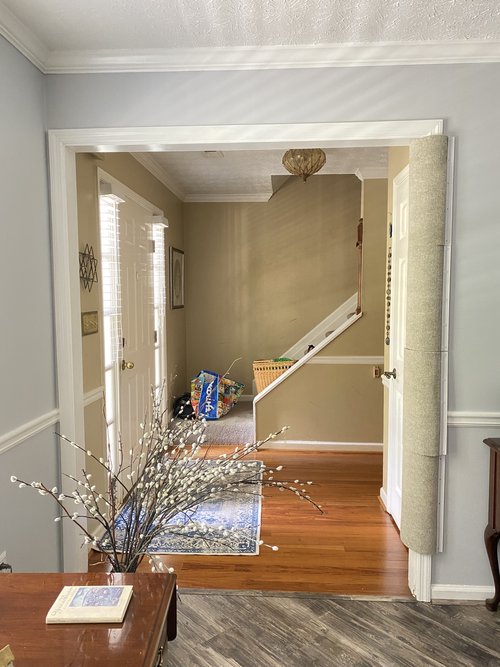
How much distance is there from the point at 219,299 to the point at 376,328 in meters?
2.58

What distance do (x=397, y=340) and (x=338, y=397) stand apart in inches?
62.7

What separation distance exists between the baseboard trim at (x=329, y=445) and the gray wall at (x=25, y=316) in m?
2.56

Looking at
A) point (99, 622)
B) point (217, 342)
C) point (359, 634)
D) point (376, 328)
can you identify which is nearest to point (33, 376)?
point (99, 622)

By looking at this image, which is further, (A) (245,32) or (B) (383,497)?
(B) (383,497)

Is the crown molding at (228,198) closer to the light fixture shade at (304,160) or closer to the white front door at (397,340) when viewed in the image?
the light fixture shade at (304,160)

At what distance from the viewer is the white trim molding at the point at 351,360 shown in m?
4.53

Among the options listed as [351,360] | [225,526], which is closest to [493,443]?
[225,526]

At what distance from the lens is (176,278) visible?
5812 mm

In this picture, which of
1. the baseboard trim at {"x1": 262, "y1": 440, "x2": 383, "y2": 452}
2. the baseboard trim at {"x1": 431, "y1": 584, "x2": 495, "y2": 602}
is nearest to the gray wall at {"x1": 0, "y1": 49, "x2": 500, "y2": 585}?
the baseboard trim at {"x1": 431, "y1": 584, "x2": 495, "y2": 602}

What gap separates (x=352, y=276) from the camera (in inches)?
247

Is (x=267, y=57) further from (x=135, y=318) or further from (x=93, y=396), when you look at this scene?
(x=135, y=318)

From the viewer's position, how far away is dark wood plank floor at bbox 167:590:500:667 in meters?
2.04

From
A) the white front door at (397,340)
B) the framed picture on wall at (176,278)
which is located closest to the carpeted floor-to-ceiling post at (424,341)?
the white front door at (397,340)

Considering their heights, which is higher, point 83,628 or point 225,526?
point 83,628
